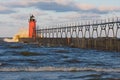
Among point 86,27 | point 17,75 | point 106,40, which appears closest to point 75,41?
point 86,27

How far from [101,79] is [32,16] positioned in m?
95.1

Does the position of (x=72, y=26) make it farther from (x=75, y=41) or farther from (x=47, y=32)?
(x=47, y=32)

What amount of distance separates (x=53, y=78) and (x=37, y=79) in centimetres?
87

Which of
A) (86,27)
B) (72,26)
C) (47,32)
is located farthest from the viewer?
(47,32)

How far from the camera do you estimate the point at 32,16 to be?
377ft

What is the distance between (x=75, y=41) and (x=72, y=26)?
319 inches

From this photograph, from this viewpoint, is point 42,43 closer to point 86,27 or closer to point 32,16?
point 32,16

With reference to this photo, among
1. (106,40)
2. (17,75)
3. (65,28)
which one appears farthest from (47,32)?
(17,75)

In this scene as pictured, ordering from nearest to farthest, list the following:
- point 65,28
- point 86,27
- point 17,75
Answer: point 17,75
point 86,27
point 65,28

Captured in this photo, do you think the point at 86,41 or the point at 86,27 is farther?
the point at 86,27

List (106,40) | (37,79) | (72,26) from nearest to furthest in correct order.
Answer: (37,79) → (106,40) → (72,26)

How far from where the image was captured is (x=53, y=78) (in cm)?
2089

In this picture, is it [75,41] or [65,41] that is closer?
[75,41]

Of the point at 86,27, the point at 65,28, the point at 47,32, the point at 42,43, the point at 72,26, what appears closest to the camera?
the point at 86,27
